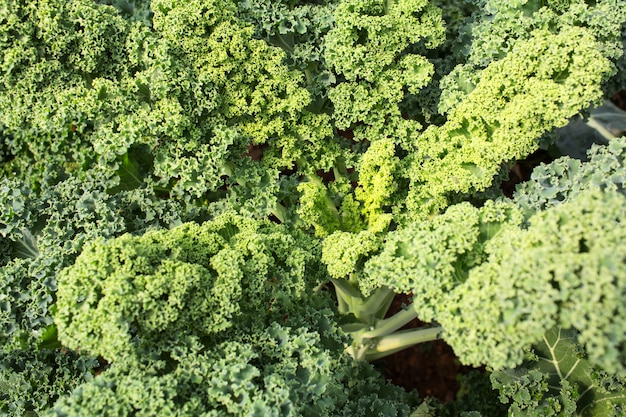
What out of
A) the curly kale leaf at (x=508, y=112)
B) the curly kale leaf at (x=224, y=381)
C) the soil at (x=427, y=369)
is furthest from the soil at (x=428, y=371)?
the curly kale leaf at (x=224, y=381)

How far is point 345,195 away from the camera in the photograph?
151 inches

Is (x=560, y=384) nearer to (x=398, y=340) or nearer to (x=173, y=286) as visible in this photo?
(x=398, y=340)

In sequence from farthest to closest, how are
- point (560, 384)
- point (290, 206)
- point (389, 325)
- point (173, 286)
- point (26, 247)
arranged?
point (389, 325), point (290, 206), point (26, 247), point (560, 384), point (173, 286)

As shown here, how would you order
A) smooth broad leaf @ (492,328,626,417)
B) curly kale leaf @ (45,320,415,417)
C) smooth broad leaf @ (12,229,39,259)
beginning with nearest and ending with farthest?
curly kale leaf @ (45,320,415,417) → smooth broad leaf @ (492,328,626,417) → smooth broad leaf @ (12,229,39,259)

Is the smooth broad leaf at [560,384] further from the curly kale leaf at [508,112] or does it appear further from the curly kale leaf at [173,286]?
the curly kale leaf at [173,286]

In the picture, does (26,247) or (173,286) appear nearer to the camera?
(173,286)

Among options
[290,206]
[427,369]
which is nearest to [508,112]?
[290,206]

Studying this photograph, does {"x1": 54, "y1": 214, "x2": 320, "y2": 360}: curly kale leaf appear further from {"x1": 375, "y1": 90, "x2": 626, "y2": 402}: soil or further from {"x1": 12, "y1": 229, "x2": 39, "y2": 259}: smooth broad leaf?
{"x1": 375, "y1": 90, "x2": 626, "y2": 402}: soil

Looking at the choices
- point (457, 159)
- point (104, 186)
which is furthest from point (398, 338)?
point (104, 186)

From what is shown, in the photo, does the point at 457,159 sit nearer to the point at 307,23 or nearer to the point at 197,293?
the point at 307,23

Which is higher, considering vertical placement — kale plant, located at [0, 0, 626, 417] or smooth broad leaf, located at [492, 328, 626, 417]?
kale plant, located at [0, 0, 626, 417]

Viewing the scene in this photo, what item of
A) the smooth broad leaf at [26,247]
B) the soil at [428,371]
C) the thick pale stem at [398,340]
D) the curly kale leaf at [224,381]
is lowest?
the soil at [428,371]

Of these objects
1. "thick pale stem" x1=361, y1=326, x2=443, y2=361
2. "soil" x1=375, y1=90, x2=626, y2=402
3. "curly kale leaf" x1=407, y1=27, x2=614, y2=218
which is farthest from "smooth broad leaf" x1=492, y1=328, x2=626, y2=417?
"soil" x1=375, y1=90, x2=626, y2=402

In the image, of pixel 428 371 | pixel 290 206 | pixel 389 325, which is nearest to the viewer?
pixel 290 206
